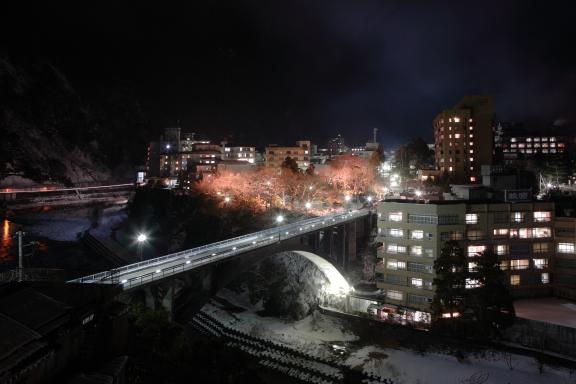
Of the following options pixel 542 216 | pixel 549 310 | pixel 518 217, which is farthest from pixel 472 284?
pixel 542 216

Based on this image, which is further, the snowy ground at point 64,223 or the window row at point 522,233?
the snowy ground at point 64,223

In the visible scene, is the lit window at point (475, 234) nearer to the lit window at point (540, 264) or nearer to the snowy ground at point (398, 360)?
the lit window at point (540, 264)

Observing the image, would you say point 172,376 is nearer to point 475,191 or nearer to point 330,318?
point 330,318

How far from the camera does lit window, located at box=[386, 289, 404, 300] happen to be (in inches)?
1189

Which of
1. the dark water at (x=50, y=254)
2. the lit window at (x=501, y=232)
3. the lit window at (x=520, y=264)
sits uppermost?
the lit window at (x=501, y=232)

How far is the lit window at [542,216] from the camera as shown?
30.0 metres

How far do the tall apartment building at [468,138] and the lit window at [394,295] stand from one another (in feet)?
119

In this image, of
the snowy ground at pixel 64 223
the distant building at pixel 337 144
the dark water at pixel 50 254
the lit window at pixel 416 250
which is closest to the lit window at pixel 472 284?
the lit window at pixel 416 250

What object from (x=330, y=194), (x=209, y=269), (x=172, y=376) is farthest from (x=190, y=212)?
(x=172, y=376)

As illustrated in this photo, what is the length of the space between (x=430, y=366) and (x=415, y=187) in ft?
131

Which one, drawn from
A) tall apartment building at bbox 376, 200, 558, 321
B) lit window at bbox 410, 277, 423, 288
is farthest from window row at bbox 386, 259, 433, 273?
lit window at bbox 410, 277, 423, 288

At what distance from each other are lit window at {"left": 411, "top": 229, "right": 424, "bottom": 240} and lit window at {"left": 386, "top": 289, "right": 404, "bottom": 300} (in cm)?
508

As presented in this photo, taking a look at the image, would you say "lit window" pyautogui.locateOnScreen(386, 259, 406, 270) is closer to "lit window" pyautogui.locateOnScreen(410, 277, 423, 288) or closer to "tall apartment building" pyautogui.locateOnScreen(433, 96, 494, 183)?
"lit window" pyautogui.locateOnScreen(410, 277, 423, 288)

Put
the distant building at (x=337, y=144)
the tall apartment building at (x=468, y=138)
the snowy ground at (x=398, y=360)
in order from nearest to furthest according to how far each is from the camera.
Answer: the snowy ground at (x=398, y=360), the tall apartment building at (x=468, y=138), the distant building at (x=337, y=144)
